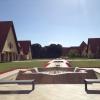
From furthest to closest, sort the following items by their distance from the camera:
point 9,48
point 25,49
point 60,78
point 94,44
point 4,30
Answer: point 94,44
point 25,49
point 9,48
point 4,30
point 60,78

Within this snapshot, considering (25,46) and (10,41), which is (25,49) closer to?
(25,46)

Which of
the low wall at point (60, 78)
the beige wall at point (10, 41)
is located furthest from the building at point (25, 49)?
the low wall at point (60, 78)

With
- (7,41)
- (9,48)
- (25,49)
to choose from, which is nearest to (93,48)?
(25,49)

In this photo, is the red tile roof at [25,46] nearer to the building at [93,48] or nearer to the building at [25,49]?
the building at [25,49]

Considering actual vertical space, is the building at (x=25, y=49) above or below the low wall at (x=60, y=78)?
above

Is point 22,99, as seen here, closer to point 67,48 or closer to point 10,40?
A: point 10,40

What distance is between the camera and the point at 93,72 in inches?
768

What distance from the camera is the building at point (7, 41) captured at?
47.8m

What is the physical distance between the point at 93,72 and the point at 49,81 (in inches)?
171

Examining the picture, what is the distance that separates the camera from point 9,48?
51.7m

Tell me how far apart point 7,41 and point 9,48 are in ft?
7.58

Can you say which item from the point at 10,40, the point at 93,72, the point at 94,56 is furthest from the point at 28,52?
the point at 93,72

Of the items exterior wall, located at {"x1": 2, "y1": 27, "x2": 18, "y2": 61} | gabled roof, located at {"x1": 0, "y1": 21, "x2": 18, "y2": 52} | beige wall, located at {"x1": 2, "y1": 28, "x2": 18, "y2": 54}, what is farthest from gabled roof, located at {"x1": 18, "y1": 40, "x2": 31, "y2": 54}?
gabled roof, located at {"x1": 0, "y1": 21, "x2": 18, "y2": 52}

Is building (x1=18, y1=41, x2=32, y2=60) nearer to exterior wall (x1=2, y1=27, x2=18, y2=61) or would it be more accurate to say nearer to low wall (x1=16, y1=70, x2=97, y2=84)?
exterior wall (x1=2, y1=27, x2=18, y2=61)
